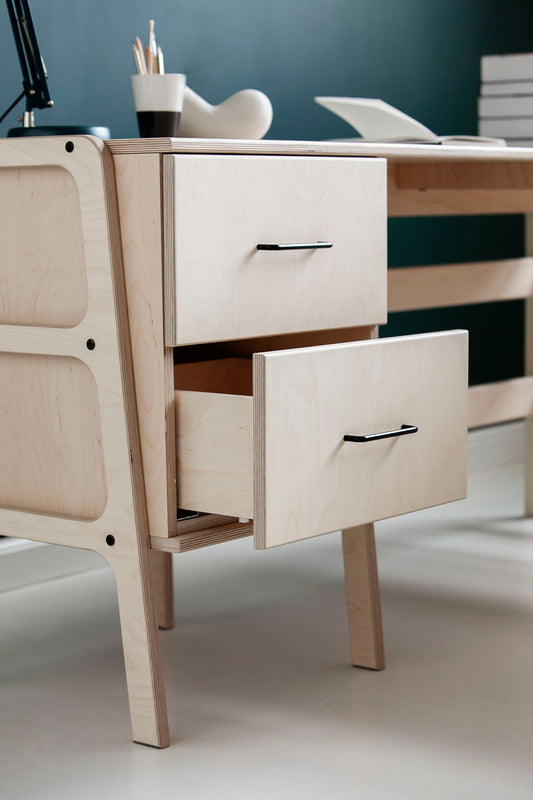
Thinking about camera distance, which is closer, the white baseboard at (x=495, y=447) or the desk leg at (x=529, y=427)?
the desk leg at (x=529, y=427)

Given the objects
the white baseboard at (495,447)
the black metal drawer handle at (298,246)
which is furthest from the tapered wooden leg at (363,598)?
the white baseboard at (495,447)

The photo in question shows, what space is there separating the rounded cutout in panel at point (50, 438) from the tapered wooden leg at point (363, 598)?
387 mm

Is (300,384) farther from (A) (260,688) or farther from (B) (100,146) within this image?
(A) (260,688)

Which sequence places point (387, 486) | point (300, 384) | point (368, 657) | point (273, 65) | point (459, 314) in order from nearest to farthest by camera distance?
1. point (300, 384)
2. point (387, 486)
3. point (368, 657)
4. point (273, 65)
5. point (459, 314)

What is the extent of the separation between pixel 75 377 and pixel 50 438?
0.09 meters

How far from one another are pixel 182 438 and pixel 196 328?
4.7 inches

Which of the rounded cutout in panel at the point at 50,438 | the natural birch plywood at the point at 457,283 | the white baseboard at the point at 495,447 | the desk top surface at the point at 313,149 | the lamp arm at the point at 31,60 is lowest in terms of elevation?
the white baseboard at the point at 495,447

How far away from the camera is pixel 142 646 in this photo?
4.32ft

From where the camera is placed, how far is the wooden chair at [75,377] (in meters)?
1.27

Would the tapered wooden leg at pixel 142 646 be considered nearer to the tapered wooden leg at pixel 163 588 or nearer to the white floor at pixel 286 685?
the white floor at pixel 286 685

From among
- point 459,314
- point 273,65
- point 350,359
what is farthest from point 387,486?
point 459,314

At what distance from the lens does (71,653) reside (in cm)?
166

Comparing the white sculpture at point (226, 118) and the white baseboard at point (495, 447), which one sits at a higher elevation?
the white sculpture at point (226, 118)

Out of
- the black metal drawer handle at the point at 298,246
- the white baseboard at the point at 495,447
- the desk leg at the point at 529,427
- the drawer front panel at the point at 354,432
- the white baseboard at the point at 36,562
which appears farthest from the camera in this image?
the white baseboard at the point at 495,447
